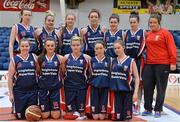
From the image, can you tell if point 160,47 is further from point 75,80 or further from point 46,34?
point 46,34

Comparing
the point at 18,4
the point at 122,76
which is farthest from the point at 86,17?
the point at 122,76

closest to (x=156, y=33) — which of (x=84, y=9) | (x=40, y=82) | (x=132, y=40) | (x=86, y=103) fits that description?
(x=132, y=40)

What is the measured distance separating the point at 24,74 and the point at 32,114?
553 mm

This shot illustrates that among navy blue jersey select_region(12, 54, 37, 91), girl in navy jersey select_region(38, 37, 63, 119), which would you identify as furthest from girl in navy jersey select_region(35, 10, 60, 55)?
navy blue jersey select_region(12, 54, 37, 91)

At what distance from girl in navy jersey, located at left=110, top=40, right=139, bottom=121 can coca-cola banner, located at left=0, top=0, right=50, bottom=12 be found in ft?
36.5

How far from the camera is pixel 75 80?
509 centimetres

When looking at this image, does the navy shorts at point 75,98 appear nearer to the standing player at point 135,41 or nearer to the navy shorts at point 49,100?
the navy shorts at point 49,100

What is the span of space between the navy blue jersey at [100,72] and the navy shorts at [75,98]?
208 mm

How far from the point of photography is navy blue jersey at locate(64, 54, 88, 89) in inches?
200

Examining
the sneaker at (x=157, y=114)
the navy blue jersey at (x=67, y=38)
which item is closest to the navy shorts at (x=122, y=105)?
the sneaker at (x=157, y=114)

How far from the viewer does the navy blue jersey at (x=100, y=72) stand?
5.02m

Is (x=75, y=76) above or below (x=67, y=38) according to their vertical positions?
below

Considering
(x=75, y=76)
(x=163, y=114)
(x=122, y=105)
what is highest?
(x=75, y=76)

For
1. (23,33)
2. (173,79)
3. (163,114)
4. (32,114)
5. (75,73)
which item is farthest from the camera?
(173,79)
